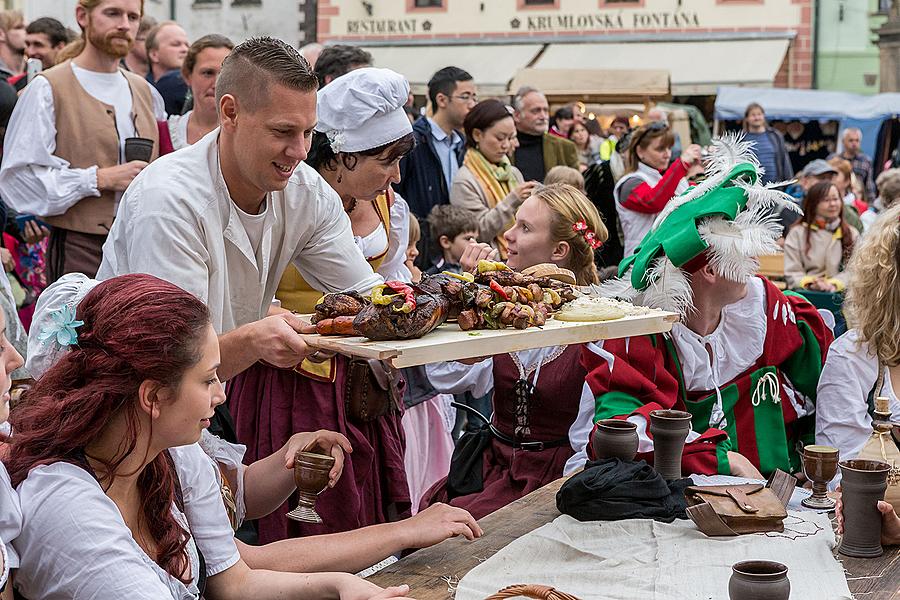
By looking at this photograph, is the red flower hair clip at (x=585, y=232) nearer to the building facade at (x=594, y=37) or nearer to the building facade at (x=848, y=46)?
the building facade at (x=594, y=37)

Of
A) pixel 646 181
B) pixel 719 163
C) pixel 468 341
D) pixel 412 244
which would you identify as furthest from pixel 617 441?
pixel 646 181

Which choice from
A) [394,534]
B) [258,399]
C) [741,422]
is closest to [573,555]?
[394,534]

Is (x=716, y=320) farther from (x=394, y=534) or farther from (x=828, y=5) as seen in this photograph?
(x=828, y=5)

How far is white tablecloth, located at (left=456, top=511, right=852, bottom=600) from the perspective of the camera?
2.28m

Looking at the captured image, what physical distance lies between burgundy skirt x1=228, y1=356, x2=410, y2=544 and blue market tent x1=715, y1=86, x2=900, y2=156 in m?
14.2

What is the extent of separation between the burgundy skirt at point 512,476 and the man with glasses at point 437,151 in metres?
2.40

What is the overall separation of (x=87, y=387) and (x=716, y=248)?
73.3 inches

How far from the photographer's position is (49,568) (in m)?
1.86

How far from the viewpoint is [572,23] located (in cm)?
2139

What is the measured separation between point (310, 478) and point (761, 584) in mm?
1006

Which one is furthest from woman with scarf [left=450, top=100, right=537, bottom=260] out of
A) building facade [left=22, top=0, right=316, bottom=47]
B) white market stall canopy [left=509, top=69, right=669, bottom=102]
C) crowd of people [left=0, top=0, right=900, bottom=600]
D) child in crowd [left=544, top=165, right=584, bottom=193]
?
building facade [left=22, top=0, right=316, bottom=47]

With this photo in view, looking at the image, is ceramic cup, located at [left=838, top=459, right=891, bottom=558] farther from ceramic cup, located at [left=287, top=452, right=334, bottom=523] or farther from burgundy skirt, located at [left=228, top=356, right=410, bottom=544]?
burgundy skirt, located at [left=228, top=356, right=410, bottom=544]

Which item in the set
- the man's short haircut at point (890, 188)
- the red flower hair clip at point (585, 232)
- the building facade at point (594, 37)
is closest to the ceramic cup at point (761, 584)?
the red flower hair clip at point (585, 232)

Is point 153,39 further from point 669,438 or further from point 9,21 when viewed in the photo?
point 669,438
